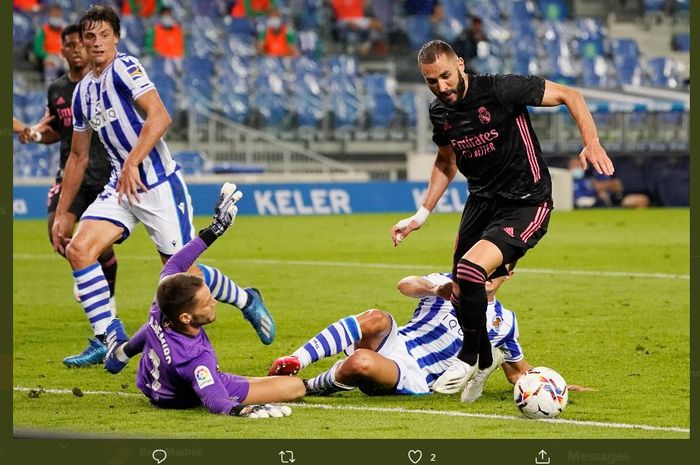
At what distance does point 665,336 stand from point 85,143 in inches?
182

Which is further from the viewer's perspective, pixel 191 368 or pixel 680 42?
pixel 680 42

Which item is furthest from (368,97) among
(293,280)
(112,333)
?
(112,333)

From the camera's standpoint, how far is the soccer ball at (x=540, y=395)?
693 centimetres

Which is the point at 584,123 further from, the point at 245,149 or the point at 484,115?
the point at 245,149

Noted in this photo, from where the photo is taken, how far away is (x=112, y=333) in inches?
323

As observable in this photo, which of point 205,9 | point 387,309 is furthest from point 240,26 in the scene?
point 387,309

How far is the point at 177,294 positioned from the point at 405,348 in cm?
147

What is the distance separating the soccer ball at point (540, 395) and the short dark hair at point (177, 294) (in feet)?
5.72

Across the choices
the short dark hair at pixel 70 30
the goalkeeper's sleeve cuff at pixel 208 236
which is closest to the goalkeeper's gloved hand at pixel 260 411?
the goalkeeper's sleeve cuff at pixel 208 236

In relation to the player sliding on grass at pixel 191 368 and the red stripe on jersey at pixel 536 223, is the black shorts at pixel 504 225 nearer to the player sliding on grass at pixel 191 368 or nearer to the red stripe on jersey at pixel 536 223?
the red stripe on jersey at pixel 536 223

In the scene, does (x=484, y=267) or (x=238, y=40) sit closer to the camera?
(x=484, y=267)

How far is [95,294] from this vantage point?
870 centimetres

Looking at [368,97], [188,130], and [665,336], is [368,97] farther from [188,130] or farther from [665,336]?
[665,336]

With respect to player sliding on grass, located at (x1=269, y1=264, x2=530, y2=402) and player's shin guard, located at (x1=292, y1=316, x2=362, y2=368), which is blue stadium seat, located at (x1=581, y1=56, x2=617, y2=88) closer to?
player sliding on grass, located at (x1=269, y1=264, x2=530, y2=402)
